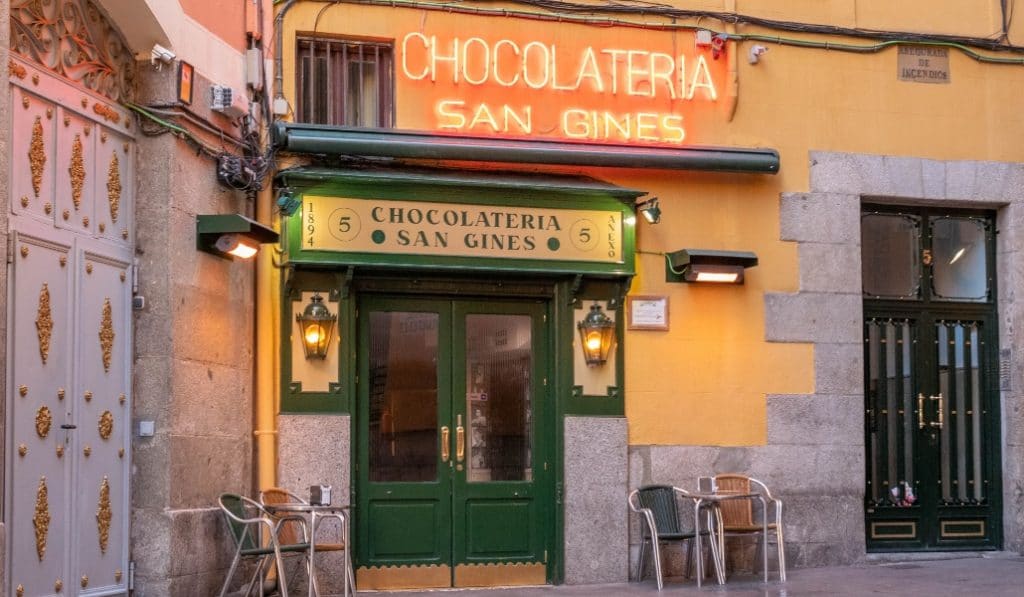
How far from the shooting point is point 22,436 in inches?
323

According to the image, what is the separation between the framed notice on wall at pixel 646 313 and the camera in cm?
1130

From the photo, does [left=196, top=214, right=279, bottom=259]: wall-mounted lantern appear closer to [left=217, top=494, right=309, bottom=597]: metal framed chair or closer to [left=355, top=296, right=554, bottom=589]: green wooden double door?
[left=355, top=296, right=554, bottom=589]: green wooden double door

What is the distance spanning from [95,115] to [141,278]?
1.11 metres

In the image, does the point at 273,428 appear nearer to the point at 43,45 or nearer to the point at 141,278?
the point at 141,278

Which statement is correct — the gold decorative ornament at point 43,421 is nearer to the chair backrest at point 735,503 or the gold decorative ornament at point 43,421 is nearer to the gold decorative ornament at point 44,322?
the gold decorative ornament at point 44,322

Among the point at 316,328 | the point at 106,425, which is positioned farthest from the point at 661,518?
the point at 106,425

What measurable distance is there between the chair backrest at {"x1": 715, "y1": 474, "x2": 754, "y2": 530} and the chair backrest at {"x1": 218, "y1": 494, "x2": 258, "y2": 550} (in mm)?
3622

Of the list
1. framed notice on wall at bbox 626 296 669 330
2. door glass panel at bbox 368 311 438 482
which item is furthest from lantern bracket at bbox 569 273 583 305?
door glass panel at bbox 368 311 438 482

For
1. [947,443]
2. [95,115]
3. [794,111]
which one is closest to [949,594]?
[947,443]

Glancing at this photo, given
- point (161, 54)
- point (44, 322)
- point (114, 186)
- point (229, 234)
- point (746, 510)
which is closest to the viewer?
point (44, 322)

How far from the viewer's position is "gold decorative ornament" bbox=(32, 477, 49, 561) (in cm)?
A: 832

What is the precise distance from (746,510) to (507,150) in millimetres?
3318

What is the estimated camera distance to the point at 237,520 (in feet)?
30.9

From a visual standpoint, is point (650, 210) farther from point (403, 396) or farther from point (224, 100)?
point (224, 100)
